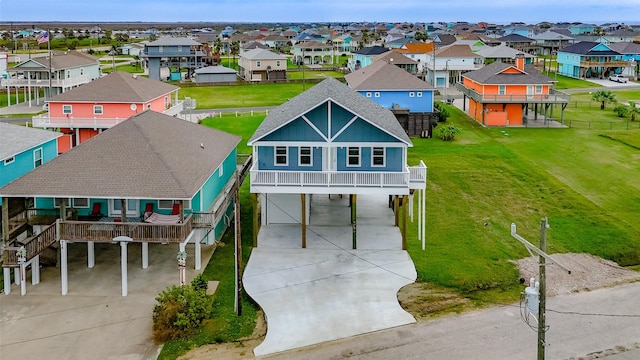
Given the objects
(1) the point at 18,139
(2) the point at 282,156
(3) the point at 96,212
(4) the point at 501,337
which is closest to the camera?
(4) the point at 501,337

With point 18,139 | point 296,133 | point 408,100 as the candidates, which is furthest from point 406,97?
point 18,139

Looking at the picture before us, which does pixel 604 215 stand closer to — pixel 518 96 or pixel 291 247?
pixel 291 247

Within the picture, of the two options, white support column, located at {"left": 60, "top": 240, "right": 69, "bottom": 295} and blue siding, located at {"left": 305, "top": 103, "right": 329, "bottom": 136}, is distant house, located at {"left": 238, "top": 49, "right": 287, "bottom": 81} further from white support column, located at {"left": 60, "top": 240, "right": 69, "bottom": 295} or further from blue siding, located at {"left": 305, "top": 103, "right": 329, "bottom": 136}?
white support column, located at {"left": 60, "top": 240, "right": 69, "bottom": 295}

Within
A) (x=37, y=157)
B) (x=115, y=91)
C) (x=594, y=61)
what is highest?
(x=594, y=61)

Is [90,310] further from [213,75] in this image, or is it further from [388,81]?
[213,75]

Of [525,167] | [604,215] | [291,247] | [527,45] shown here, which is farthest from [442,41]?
[291,247]

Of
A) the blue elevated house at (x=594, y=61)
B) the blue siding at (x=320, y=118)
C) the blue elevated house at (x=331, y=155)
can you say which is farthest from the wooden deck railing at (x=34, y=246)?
the blue elevated house at (x=594, y=61)

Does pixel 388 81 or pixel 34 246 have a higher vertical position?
pixel 388 81
